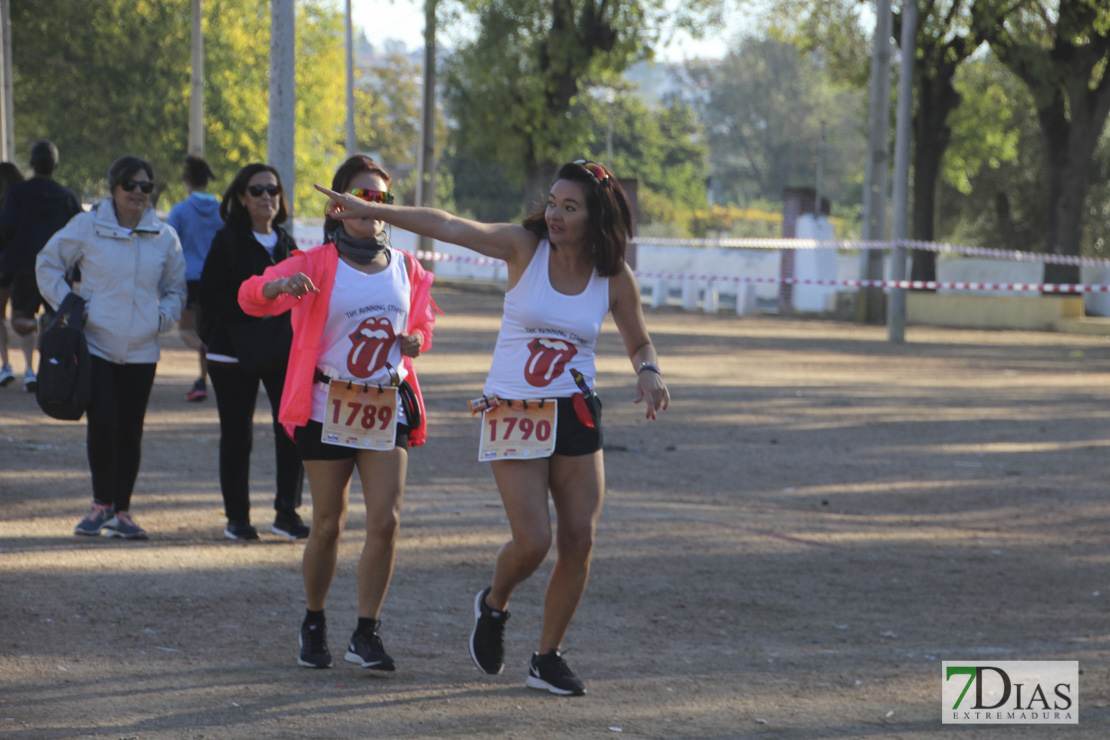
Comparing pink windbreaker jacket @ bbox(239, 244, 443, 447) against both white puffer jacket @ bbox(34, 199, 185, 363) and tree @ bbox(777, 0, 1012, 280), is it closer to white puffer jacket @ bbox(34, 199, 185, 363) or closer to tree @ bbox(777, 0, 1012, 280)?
white puffer jacket @ bbox(34, 199, 185, 363)

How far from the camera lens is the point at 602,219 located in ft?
15.1

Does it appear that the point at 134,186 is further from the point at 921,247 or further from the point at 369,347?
the point at 921,247

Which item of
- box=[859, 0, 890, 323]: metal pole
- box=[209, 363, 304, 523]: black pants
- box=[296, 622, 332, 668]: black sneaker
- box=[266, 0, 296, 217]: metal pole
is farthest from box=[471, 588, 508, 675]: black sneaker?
box=[859, 0, 890, 323]: metal pole

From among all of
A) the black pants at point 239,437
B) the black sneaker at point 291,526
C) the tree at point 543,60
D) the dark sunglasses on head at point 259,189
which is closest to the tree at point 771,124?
the tree at point 543,60

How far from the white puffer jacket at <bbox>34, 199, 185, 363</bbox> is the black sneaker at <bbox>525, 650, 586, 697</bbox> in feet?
9.56

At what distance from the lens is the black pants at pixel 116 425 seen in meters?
6.58

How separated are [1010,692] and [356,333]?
2783 millimetres

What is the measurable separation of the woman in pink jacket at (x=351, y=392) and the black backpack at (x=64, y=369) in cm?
186

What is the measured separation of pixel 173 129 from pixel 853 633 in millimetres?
37273

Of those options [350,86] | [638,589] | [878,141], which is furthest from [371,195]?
[350,86]

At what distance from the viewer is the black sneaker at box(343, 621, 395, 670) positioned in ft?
15.9

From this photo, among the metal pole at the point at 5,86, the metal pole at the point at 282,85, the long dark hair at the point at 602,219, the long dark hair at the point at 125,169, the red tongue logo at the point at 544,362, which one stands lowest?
the red tongue logo at the point at 544,362

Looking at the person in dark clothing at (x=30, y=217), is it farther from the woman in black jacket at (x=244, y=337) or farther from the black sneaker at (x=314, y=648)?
the black sneaker at (x=314, y=648)

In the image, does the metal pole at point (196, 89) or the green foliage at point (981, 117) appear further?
the green foliage at point (981, 117)
